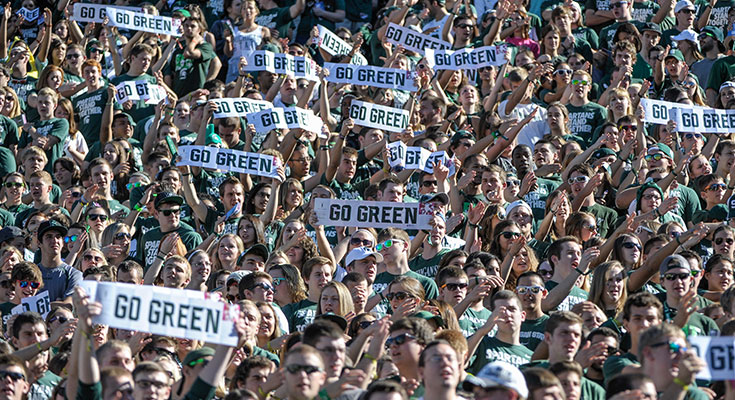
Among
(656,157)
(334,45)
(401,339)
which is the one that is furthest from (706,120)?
(401,339)

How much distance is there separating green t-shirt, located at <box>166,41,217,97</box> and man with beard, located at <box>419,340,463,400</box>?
9.63 metres

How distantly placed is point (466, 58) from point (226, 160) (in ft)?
10.5

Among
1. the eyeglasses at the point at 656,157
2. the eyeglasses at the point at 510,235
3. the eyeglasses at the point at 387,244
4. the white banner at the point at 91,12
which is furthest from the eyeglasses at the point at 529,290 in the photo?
the white banner at the point at 91,12

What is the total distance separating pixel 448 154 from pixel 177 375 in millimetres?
5536

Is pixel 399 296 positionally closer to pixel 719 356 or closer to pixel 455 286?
pixel 455 286

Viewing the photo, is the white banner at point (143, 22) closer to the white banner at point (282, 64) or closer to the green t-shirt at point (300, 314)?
the white banner at point (282, 64)

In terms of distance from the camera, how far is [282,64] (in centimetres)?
1498

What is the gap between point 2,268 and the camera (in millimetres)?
11625

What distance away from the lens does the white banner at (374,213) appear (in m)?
11.3

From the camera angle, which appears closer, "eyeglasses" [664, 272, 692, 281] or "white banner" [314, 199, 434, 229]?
"eyeglasses" [664, 272, 692, 281]

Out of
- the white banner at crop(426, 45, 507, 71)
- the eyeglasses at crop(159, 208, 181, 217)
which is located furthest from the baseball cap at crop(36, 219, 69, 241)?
the white banner at crop(426, 45, 507, 71)

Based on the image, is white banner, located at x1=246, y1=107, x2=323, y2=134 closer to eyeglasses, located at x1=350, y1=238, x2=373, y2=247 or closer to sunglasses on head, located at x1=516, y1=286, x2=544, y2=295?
eyeglasses, located at x1=350, y1=238, x2=373, y2=247

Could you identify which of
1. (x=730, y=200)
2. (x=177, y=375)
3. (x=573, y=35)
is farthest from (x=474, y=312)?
(x=573, y=35)

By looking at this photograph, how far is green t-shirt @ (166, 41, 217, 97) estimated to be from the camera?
658 inches
